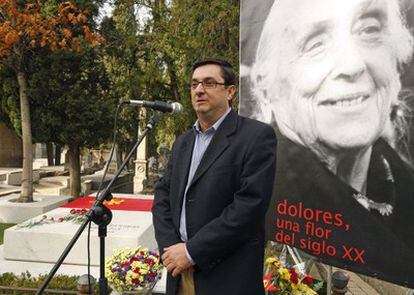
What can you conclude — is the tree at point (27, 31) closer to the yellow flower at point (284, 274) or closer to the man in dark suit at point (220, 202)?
the man in dark suit at point (220, 202)

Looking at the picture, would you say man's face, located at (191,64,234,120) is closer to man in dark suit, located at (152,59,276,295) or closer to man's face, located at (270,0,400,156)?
man in dark suit, located at (152,59,276,295)

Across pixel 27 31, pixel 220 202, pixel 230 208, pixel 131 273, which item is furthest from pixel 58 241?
pixel 27 31

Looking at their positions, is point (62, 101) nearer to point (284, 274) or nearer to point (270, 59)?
point (270, 59)

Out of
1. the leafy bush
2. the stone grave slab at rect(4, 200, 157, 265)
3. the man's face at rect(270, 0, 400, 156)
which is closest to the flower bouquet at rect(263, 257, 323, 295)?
the man's face at rect(270, 0, 400, 156)

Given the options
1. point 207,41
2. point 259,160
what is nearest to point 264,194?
point 259,160

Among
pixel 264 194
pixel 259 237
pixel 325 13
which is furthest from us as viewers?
pixel 325 13

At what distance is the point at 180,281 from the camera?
7.79 ft

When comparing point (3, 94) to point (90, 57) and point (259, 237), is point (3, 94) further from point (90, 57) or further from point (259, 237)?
point (259, 237)

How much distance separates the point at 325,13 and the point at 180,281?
238 centimetres

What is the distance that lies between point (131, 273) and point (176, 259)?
6.40ft

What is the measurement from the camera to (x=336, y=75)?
303 cm

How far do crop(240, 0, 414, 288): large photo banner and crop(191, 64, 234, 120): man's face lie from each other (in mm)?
1165

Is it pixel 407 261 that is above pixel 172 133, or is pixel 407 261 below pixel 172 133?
below

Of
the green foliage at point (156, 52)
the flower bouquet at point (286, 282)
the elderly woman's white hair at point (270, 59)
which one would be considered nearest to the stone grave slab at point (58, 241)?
the flower bouquet at point (286, 282)
